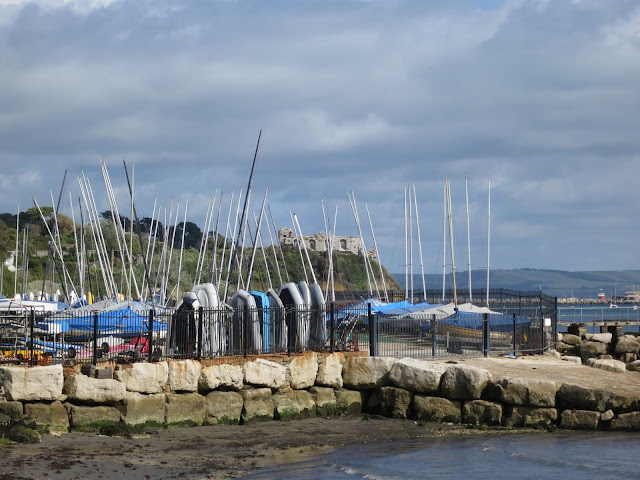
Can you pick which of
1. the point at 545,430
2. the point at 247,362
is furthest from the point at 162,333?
the point at 545,430

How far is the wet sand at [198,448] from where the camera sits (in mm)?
17000

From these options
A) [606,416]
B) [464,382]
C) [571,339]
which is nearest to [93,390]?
[464,382]

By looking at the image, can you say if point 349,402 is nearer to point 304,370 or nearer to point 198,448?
point 304,370

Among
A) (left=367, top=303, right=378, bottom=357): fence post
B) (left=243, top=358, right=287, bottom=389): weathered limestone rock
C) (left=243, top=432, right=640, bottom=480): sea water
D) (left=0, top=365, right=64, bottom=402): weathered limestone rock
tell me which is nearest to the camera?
(left=243, top=432, right=640, bottom=480): sea water

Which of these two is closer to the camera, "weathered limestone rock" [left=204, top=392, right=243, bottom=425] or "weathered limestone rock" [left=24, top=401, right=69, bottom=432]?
"weathered limestone rock" [left=24, top=401, right=69, bottom=432]

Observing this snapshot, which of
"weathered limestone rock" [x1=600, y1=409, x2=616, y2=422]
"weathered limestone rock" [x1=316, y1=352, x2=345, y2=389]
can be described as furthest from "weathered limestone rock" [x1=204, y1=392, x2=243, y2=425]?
"weathered limestone rock" [x1=600, y1=409, x2=616, y2=422]

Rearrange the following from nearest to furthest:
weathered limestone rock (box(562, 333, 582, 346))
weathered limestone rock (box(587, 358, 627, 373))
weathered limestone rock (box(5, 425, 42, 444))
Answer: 1. weathered limestone rock (box(5, 425, 42, 444))
2. weathered limestone rock (box(587, 358, 627, 373))
3. weathered limestone rock (box(562, 333, 582, 346))

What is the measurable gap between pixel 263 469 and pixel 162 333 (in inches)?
363

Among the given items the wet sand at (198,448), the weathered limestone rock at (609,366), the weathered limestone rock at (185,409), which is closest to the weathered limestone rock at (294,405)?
the wet sand at (198,448)

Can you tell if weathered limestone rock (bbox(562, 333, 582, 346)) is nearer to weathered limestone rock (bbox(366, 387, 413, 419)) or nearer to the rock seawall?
the rock seawall

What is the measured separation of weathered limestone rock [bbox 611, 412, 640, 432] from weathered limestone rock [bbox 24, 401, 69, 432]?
44.4 ft

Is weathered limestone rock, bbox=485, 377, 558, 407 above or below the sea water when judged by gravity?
above

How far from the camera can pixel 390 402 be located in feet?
80.9

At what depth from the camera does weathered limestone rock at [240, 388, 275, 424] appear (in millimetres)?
23031
